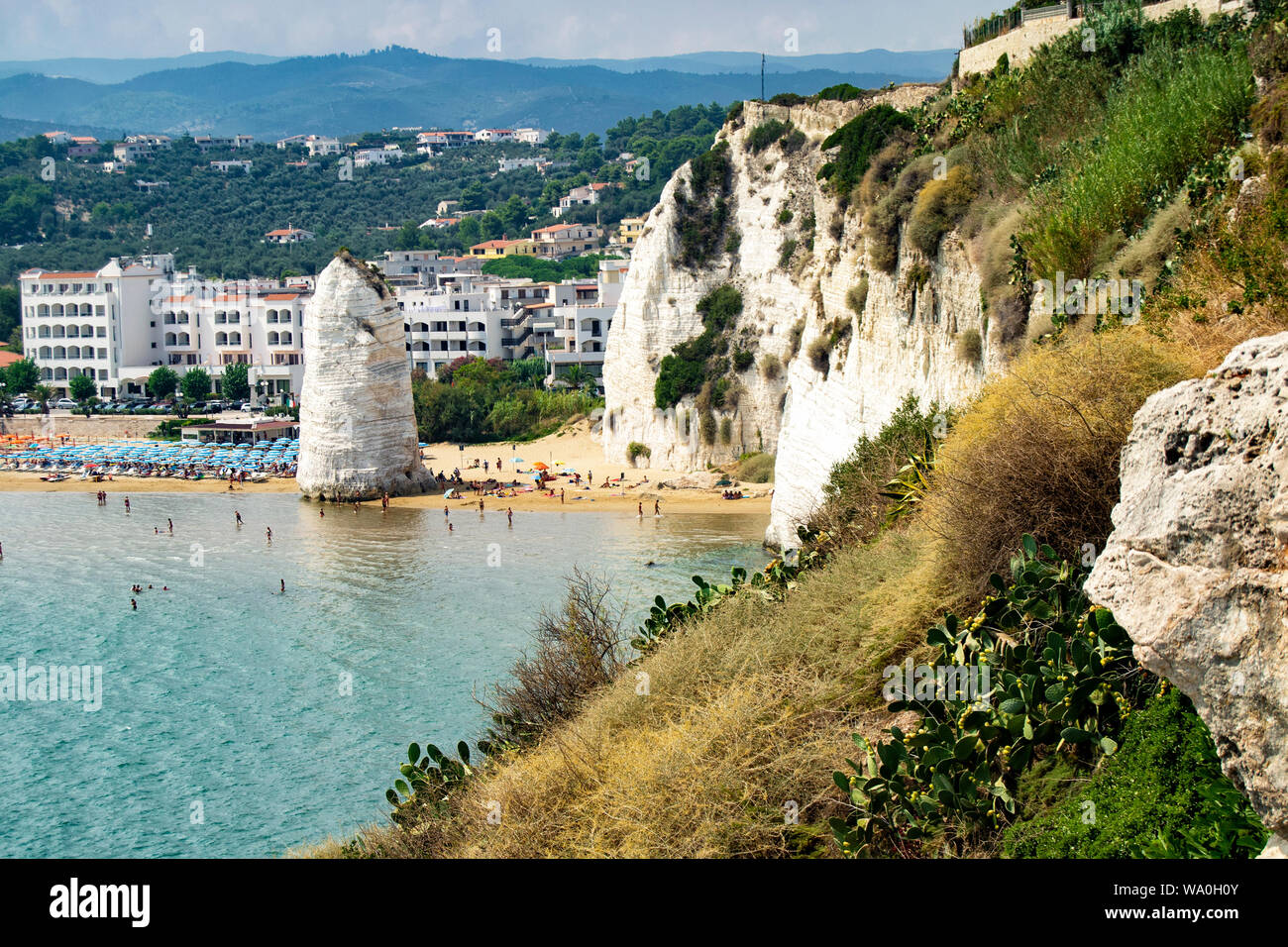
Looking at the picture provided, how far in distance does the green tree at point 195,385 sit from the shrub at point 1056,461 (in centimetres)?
6559

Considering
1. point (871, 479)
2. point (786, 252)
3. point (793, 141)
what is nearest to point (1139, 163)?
point (871, 479)

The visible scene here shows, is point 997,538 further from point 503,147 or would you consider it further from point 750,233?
point 503,147

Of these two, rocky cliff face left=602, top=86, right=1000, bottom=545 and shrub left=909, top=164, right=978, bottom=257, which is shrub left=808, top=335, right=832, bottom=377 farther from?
shrub left=909, top=164, right=978, bottom=257

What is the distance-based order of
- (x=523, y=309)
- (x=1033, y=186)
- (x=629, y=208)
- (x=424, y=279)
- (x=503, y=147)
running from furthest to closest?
1. (x=503, y=147)
2. (x=629, y=208)
3. (x=424, y=279)
4. (x=523, y=309)
5. (x=1033, y=186)

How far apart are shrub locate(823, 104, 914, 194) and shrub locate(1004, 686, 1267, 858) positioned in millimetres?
25340

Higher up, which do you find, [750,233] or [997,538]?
[750,233]

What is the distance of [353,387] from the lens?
1912 inches

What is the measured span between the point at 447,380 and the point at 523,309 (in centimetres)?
816

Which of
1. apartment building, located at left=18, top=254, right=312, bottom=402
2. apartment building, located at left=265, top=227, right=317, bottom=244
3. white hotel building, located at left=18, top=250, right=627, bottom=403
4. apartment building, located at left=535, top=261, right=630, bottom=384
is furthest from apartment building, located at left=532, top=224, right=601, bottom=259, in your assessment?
apartment building, located at left=535, top=261, right=630, bottom=384

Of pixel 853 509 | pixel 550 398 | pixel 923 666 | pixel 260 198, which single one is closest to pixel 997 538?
pixel 923 666

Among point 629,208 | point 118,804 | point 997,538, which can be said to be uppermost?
point 629,208

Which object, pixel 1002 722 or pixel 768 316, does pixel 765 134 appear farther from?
pixel 1002 722

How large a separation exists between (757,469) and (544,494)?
8265 mm

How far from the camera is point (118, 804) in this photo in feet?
63.1
